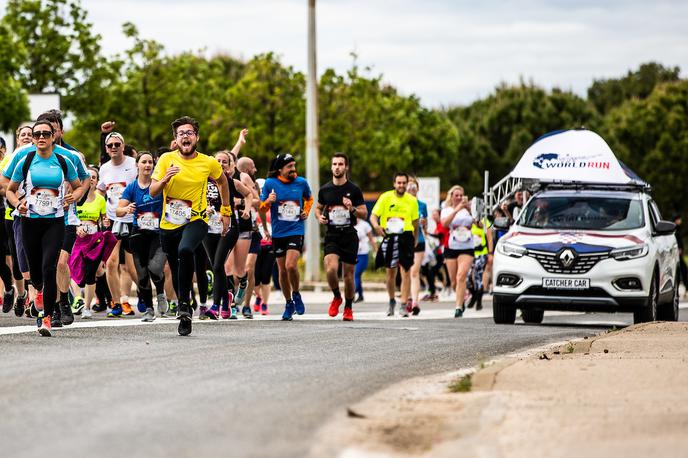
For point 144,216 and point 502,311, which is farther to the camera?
point 502,311

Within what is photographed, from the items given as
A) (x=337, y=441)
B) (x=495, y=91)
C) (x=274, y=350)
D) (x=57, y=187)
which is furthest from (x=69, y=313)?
(x=495, y=91)

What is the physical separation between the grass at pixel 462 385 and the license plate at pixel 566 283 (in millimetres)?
7397

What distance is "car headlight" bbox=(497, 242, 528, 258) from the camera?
60.1 ft

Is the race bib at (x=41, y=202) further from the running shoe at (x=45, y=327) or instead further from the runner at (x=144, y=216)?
the runner at (x=144, y=216)

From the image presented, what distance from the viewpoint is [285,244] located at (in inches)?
731

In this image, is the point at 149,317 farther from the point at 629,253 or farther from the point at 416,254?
the point at 416,254

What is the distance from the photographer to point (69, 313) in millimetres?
15773

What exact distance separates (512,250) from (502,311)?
85 cm

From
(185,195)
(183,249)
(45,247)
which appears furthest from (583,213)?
(45,247)

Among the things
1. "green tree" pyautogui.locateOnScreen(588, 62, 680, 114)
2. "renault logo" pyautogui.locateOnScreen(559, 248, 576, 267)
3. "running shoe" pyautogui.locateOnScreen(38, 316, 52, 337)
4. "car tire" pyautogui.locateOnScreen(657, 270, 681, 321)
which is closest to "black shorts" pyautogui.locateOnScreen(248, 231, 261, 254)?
"renault logo" pyautogui.locateOnScreen(559, 248, 576, 267)

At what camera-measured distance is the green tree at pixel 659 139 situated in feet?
277

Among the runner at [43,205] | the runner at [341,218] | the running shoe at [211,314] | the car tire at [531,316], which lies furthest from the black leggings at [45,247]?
the car tire at [531,316]

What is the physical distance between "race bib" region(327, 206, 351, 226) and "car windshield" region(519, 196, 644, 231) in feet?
7.11

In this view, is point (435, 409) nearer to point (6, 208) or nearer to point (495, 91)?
point (6, 208)
